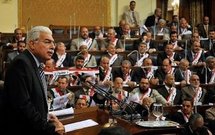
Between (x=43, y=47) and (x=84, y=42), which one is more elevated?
(x=84, y=42)

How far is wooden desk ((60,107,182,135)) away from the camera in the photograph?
283 cm

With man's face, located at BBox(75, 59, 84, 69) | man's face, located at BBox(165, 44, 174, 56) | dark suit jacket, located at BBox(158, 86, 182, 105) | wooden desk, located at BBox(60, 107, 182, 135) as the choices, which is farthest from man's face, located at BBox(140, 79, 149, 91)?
wooden desk, located at BBox(60, 107, 182, 135)

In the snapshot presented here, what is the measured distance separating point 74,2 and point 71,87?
655 cm

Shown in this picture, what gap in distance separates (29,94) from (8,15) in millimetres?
10320

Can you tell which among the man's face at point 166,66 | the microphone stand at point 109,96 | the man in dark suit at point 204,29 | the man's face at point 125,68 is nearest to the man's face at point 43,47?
the microphone stand at point 109,96

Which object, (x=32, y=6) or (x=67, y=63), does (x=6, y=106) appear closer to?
(x=67, y=63)

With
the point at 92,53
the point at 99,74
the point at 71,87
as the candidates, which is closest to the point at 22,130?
the point at 71,87

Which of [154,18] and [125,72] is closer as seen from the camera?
[125,72]

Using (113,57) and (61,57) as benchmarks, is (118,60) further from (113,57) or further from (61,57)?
(61,57)

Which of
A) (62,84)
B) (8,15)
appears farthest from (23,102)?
(8,15)

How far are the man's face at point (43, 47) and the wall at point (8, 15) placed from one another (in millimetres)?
9998

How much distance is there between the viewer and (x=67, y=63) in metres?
8.81

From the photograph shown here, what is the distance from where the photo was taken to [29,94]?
7.71ft

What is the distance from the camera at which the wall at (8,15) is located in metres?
12.1
